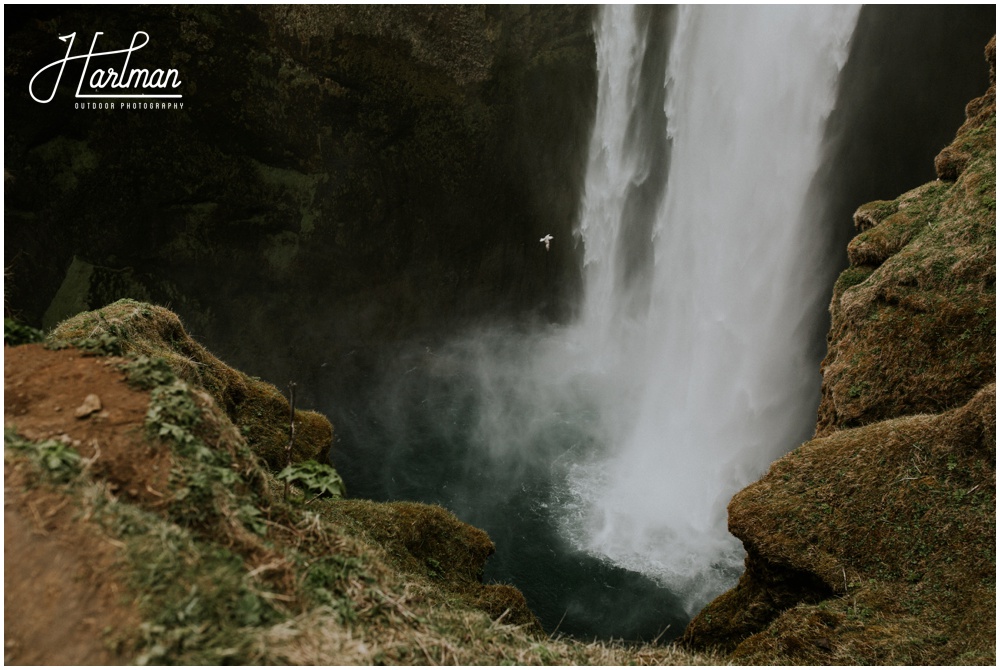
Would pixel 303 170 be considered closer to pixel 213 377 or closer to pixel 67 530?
pixel 213 377

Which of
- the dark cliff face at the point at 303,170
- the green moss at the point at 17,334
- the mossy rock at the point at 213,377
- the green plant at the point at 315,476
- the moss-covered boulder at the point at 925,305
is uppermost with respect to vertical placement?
the dark cliff face at the point at 303,170

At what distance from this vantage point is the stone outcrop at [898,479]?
572 cm

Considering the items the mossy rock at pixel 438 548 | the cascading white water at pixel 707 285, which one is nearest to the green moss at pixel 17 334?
the mossy rock at pixel 438 548

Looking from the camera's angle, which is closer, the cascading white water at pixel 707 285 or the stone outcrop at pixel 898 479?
the stone outcrop at pixel 898 479

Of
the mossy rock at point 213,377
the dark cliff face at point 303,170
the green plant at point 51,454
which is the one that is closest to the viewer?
the green plant at point 51,454

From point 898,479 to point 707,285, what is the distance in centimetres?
1431

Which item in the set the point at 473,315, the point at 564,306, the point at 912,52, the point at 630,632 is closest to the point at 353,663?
the point at 630,632

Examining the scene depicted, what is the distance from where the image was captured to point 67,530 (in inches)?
128

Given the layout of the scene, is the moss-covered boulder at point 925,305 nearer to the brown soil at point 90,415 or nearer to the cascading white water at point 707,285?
the cascading white water at point 707,285

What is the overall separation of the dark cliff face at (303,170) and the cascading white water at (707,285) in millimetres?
3505

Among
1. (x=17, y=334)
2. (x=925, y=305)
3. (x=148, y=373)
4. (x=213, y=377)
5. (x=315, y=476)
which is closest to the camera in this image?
(x=148, y=373)

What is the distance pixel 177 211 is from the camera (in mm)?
20078

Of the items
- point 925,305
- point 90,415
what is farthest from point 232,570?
point 925,305

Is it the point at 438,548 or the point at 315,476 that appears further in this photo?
the point at 438,548
